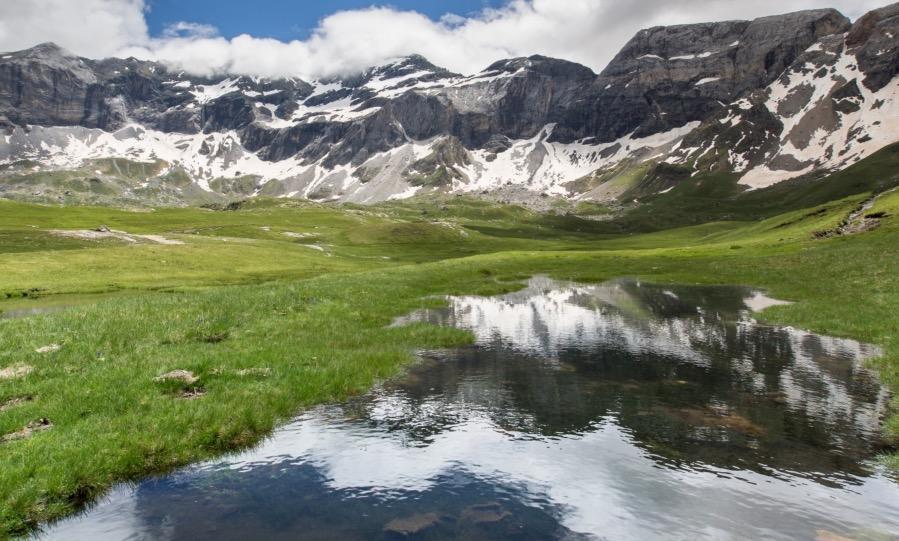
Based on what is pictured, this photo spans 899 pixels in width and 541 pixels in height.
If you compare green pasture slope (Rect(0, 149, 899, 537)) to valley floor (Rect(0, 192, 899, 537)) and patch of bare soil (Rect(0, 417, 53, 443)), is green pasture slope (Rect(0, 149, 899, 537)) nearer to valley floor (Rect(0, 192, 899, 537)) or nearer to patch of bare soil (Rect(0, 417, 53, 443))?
valley floor (Rect(0, 192, 899, 537))

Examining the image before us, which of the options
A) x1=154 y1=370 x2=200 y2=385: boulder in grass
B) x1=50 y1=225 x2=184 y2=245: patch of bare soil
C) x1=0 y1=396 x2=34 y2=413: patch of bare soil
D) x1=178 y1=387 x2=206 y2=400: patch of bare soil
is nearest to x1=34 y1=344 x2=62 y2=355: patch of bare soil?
x1=0 y1=396 x2=34 y2=413: patch of bare soil

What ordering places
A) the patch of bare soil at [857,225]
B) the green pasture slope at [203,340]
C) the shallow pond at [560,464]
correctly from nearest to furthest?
the shallow pond at [560,464]
the green pasture slope at [203,340]
the patch of bare soil at [857,225]

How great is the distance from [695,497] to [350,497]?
7.85 m

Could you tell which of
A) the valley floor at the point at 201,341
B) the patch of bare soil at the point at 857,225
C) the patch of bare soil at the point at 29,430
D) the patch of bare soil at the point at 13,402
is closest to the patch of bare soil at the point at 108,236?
the valley floor at the point at 201,341

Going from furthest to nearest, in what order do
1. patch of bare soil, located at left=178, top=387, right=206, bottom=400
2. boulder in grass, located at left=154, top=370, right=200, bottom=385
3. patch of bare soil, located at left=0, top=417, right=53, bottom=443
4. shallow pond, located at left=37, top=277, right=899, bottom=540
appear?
boulder in grass, located at left=154, top=370, right=200, bottom=385 → patch of bare soil, located at left=178, top=387, right=206, bottom=400 → patch of bare soil, located at left=0, top=417, right=53, bottom=443 → shallow pond, located at left=37, top=277, right=899, bottom=540

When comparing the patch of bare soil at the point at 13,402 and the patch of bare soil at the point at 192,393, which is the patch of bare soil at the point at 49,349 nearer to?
the patch of bare soil at the point at 13,402

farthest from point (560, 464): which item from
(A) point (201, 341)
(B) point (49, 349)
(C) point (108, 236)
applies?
(C) point (108, 236)

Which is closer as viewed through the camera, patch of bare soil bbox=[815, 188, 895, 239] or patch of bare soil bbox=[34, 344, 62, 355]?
patch of bare soil bbox=[34, 344, 62, 355]

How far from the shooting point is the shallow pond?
10.9 m

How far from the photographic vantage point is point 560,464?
13.7m

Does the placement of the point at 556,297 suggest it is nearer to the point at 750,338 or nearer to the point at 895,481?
the point at 750,338

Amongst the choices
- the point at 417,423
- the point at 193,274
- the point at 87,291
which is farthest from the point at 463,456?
the point at 193,274

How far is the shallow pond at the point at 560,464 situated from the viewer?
10883 millimetres

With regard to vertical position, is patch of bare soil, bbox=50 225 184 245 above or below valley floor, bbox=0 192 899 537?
below
